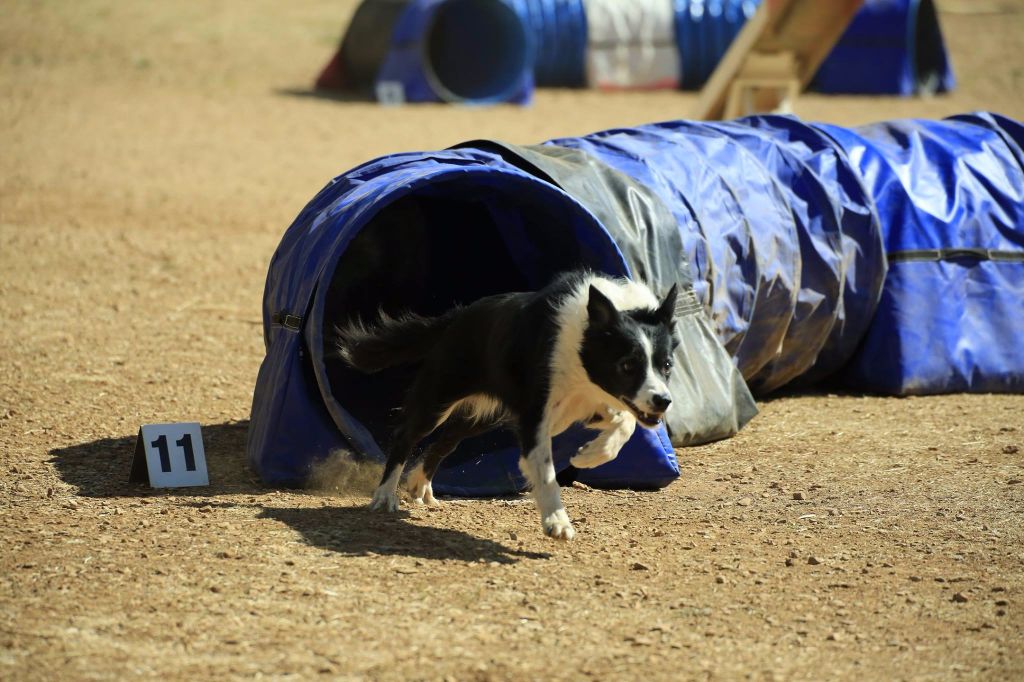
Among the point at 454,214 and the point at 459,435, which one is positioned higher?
the point at 454,214

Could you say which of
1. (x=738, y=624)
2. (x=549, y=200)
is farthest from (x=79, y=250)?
(x=738, y=624)

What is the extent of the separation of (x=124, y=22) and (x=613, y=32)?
8997 millimetres

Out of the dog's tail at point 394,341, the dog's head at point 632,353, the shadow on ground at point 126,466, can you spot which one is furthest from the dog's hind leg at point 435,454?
the dog's head at point 632,353

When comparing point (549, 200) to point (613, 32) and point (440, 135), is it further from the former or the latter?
point (613, 32)

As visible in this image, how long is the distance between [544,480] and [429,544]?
1.71 feet

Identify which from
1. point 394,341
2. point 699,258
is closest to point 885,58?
point 699,258

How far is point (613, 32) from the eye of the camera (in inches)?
829

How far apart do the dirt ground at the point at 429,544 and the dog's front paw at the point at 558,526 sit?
0.10 metres

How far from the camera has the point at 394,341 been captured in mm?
5887

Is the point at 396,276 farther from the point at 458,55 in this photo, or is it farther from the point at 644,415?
the point at 458,55

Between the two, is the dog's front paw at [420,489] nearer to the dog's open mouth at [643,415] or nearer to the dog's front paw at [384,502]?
the dog's front paw at [384,502]

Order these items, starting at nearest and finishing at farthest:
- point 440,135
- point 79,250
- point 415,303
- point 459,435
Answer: point 459,435 < point 415,303 < point 79,250 < point 440,135

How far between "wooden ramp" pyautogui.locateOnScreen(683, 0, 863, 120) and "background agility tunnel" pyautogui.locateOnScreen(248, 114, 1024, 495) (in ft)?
11.3

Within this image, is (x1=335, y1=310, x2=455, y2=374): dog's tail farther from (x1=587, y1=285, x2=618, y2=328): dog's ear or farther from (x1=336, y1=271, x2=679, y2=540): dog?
(x1=587, y1=285, x2=618, y2=328): dog's ear
